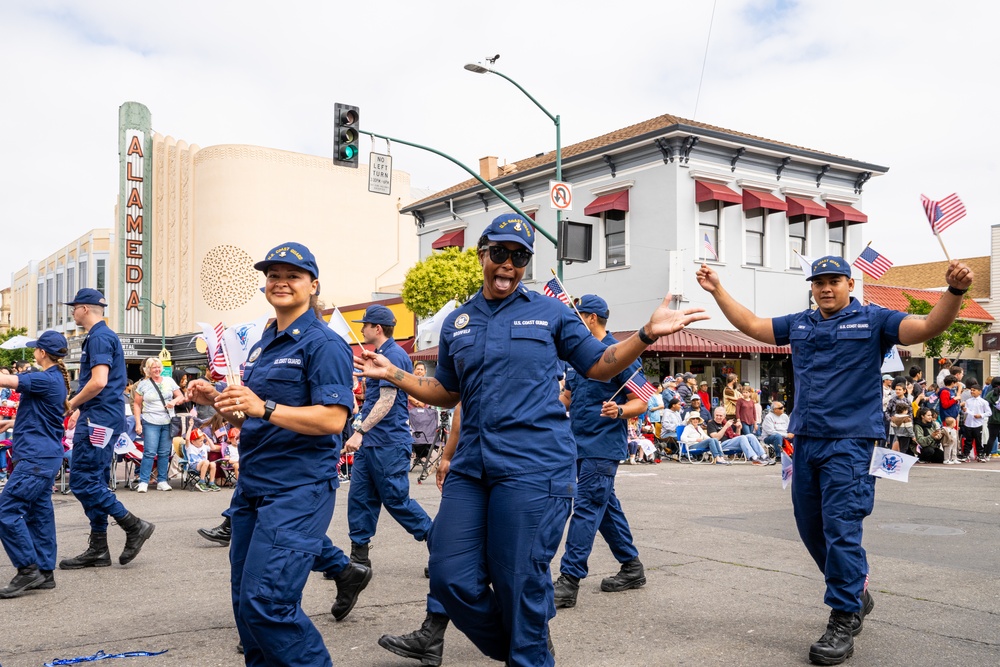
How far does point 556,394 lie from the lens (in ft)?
12.7

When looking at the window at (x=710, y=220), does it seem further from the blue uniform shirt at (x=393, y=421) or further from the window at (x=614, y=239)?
the blue uniform shirt at (x=393, y=421)

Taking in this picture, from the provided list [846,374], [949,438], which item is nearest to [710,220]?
[949,438]

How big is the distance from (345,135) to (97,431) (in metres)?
10.5

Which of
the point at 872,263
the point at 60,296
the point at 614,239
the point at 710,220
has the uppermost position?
the point at 60,296

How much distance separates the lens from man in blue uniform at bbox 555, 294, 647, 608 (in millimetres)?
5680

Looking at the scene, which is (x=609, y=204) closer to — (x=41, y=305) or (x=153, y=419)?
(x=153, y=419)

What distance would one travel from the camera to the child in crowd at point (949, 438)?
18.7m

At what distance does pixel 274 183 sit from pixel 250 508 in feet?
172

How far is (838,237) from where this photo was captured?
29016mm

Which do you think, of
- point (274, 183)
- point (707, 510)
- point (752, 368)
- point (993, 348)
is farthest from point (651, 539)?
point (274, 183)

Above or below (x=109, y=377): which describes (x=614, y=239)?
above

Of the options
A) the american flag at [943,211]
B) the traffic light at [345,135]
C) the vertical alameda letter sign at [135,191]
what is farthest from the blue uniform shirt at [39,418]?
the vertical alameda letter sign at [135,191]

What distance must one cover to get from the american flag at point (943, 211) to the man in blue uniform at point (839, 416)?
799mm

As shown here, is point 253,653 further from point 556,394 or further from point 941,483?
point 941,483
